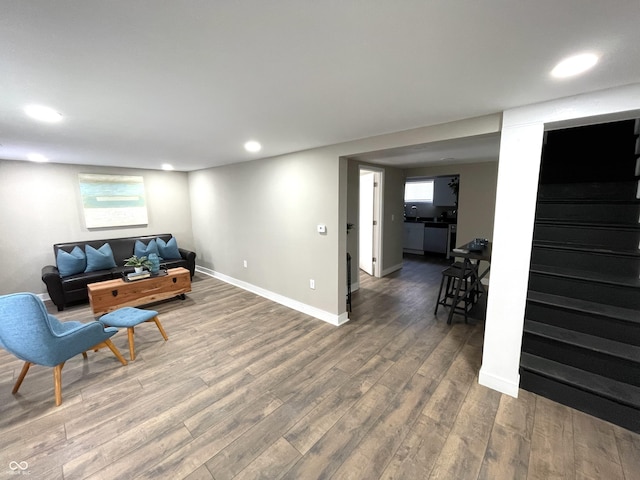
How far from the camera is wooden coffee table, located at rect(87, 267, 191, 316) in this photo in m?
3.32

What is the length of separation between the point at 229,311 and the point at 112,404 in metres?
1.71

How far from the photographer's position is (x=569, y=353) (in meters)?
2.04

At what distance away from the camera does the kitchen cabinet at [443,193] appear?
6.58 m

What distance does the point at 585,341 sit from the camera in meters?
2.01

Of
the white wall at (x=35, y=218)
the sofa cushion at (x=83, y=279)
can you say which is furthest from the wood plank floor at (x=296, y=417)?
the white wall at (x=35, y=218)

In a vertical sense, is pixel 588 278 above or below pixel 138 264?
above

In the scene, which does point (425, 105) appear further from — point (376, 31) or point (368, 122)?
point (376, 31)

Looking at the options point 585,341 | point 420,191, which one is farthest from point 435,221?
point 585,341

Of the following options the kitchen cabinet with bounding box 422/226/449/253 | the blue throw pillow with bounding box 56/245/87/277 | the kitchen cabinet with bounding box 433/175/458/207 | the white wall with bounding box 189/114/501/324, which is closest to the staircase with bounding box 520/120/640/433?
the white wall with bounding box 189/114/501/324

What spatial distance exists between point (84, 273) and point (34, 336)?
8.73ft

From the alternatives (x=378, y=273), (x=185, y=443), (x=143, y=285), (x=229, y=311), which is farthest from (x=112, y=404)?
(x=378, y=273)

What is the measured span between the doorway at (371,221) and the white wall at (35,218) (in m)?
4.57

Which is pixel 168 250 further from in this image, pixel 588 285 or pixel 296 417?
pixel 588 285

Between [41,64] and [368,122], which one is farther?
[368,122]
